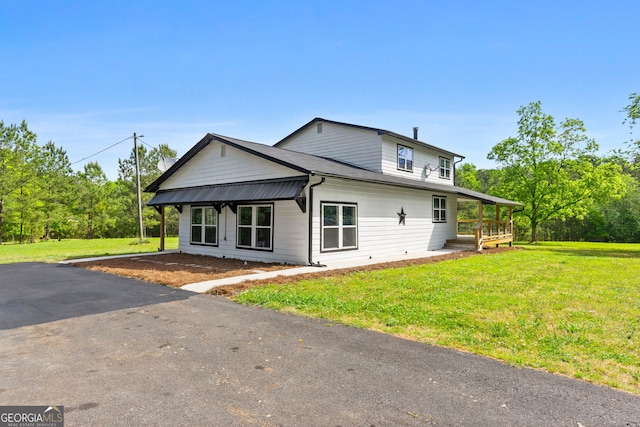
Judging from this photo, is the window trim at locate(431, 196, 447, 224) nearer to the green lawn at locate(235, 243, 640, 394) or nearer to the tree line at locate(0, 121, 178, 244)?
the green lawn at locate(235, 243, 640, 394)

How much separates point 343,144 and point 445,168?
744cm

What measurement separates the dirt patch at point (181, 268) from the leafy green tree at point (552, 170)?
24463 mm

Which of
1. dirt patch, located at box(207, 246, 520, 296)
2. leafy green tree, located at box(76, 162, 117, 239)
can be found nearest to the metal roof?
dirt patch, located at box(207, 246, 520, 296)

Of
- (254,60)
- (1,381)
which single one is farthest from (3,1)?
(1,381)

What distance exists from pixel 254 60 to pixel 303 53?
84.6 inches

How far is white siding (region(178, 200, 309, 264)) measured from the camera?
12031 millimetres

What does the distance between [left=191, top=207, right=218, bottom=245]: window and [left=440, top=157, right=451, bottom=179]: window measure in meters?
13.6

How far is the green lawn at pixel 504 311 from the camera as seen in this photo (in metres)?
4.11

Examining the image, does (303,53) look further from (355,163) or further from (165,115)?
(165,115)

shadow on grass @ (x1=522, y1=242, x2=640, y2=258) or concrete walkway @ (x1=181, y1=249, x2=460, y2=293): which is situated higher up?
concrete walkway @ (x1=181, y1=249, x2=460, y2=293)

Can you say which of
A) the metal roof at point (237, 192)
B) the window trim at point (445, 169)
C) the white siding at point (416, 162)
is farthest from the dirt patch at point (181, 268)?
the window trim at point (445, 169)

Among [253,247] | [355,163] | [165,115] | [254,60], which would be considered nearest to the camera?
[253,247]

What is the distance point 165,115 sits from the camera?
851 inches

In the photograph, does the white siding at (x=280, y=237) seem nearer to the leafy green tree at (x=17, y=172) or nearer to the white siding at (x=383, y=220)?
the white siding at (x=383, y=220)
